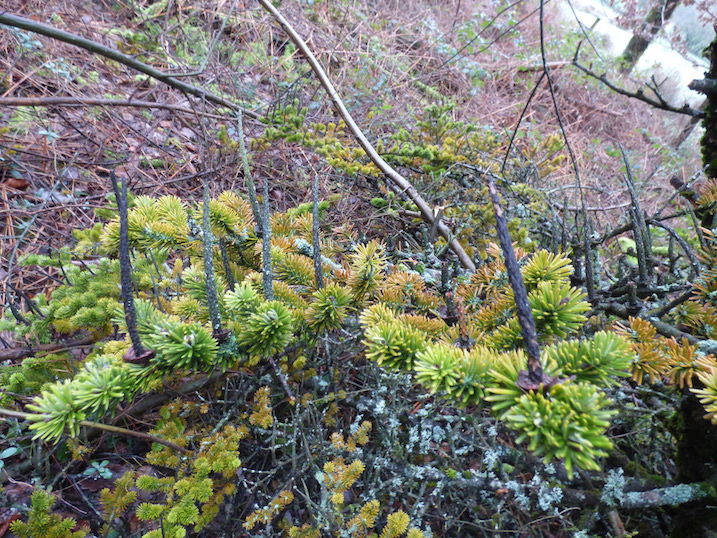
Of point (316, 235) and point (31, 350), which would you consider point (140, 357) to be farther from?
point (31, 350)

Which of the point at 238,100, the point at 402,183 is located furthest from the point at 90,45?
the point at 402,183

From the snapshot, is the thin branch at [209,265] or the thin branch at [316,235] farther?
the thin branch at [316,235]

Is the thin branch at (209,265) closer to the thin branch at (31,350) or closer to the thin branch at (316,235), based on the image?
the thin branch at (316,235)

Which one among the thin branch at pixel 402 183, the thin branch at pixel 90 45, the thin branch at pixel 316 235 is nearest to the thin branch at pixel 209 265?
the thin branch at pixel 316 235

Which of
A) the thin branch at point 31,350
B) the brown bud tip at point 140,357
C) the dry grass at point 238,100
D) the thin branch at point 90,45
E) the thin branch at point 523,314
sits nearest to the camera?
the thin branch at point 523,314

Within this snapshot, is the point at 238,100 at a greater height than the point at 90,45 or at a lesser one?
lesser

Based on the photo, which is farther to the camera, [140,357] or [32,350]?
[32,350]

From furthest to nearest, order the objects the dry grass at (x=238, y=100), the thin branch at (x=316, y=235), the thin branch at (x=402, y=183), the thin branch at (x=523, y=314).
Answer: the dry grass at (x=238, y=100)
the thin branch at (x=402, y=183)
the thin branch at (x=316, y=235)
the thin branch at (x=523, y=314)

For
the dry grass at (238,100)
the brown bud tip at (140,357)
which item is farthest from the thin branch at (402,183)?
the brown bud tip at (140,357)

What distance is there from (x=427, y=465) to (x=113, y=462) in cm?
134

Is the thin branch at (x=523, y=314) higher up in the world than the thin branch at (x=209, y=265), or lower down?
higher up

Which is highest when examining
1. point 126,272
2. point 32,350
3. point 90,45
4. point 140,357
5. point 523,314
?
point 523,314

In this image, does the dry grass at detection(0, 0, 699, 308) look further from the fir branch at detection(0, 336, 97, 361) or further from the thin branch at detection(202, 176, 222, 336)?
the thin branch at detection(202, 176, 222, 336)

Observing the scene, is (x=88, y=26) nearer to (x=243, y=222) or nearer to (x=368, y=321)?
(x=243, y=222)
